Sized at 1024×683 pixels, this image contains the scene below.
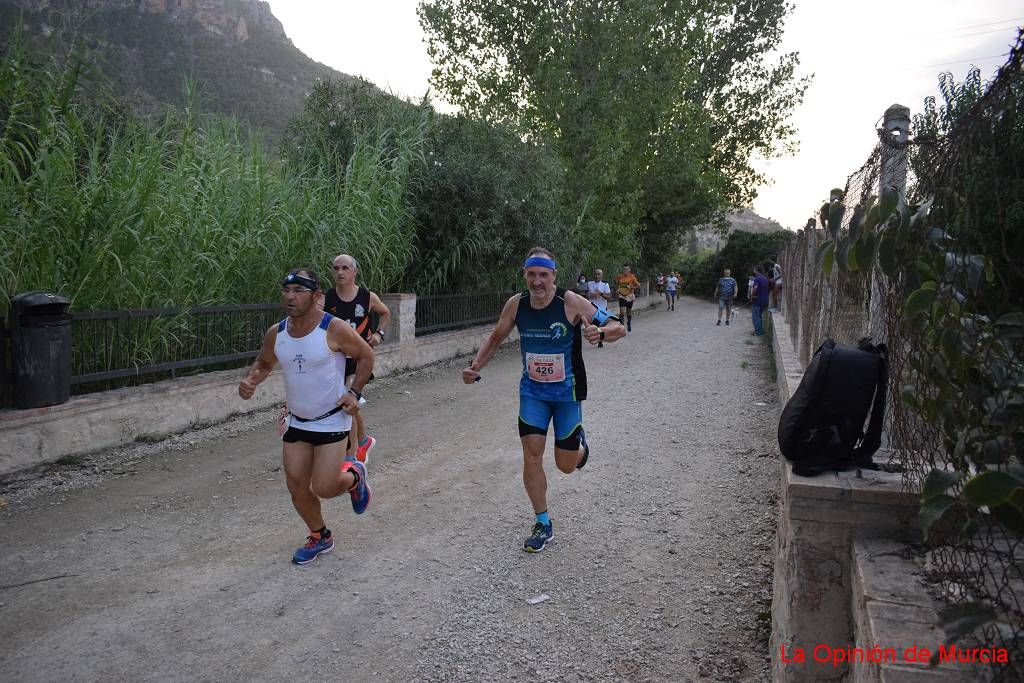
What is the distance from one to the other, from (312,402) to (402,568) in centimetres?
115

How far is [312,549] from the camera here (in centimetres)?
421

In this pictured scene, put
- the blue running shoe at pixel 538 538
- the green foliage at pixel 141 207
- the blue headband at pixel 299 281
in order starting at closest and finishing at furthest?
the blue headband at pixel 299 281 < the blue running shoe at pixel 538 538 < the green foliage at pixel 141 207

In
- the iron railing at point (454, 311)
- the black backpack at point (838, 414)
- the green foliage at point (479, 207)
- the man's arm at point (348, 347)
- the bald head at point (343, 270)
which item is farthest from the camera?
the green foliage at point (479, 207)

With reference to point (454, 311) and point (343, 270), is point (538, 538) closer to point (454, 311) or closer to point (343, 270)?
point (343, 270)

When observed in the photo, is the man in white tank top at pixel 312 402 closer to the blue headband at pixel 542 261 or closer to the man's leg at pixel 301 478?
the man's leg at pixel 301 478

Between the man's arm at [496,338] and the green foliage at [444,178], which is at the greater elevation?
the green foliage at [444,178]

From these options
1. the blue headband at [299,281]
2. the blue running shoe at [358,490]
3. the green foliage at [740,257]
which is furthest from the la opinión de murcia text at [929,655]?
the green foliage at [740,257]

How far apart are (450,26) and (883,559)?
19409mm

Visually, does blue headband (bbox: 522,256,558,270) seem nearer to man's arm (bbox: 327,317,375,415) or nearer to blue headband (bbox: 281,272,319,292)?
man's arm (bbox: 327,317,375,415)

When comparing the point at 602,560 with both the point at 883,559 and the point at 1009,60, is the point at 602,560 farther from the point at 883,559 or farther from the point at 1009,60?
the point at 1009,60

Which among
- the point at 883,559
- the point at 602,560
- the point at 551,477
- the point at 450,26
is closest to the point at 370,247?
the point at 551,477

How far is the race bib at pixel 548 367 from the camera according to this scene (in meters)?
4.54

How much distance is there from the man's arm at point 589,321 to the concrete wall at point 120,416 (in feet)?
14.9

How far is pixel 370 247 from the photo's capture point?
10656 mm
